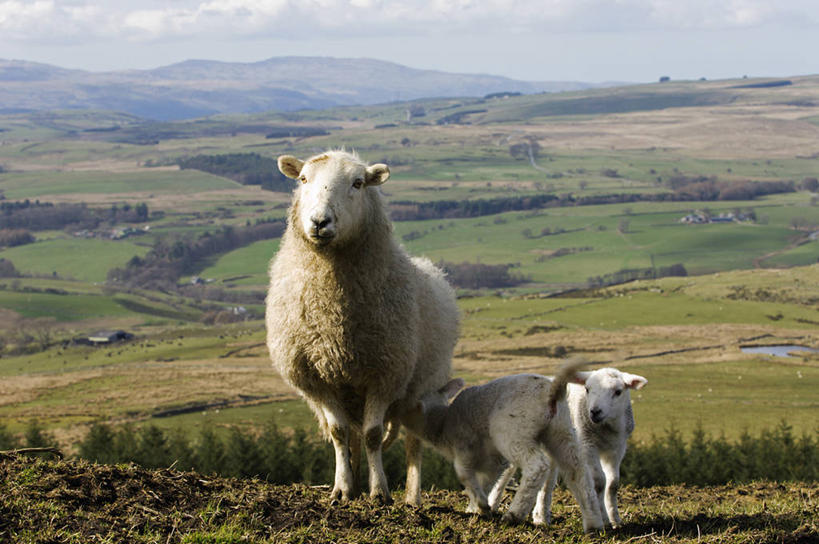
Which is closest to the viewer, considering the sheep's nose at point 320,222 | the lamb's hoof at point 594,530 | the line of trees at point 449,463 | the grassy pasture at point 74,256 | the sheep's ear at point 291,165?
the lamb's hoof at point 594,530

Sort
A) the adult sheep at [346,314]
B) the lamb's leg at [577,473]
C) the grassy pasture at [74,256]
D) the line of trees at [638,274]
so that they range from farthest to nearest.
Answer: the grassy pasture at [74,256]
the line of trees at [638,274]
the adult sheep at [346,314]
the lamb's leg at [577,473]

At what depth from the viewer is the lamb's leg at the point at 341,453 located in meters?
11.8

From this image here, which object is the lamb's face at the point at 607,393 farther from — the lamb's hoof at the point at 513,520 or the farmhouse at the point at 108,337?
the farmhouse at the point at 108,337

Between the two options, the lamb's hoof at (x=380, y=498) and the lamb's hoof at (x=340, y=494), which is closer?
the lamb's hoof at (x=380, y=498)

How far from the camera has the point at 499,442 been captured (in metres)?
11.2

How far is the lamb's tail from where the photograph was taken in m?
10.8

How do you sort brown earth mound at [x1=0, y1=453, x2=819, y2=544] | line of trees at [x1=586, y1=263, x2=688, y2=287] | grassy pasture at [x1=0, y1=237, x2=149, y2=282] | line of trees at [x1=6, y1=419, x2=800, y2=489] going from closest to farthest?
1. brown earth mound at [x1=0, y1=453, x2=819, y2=544]
2. line of trees at [x1=6, y1=419, x2=800, y2=489]
3. line of trees at [x1=586, y1=263, x2=688, y2=287]
4. grassy pasture at [x1=0, y1=237, x2=149, y2=282]

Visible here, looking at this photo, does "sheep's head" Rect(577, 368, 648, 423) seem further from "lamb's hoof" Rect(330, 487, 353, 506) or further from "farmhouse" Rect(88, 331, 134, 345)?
"farmhouse" Rect(88, 331, 134, 345)

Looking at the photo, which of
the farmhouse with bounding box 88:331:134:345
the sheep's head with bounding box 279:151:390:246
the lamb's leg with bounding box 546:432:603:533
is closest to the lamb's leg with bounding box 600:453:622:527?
the lamb's leg with bounding box 546:432:603:533

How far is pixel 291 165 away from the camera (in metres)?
12.2

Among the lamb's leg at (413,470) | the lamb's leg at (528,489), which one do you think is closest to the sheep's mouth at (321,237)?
the lamb's leg at (413,470)

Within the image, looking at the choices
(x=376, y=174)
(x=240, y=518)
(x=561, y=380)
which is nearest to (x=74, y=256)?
(x=376, y=174)

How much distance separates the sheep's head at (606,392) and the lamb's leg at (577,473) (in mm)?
780

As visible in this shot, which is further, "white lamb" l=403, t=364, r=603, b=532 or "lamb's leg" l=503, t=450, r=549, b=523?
"white lamb" l=403, t=364, r=603, b=532
